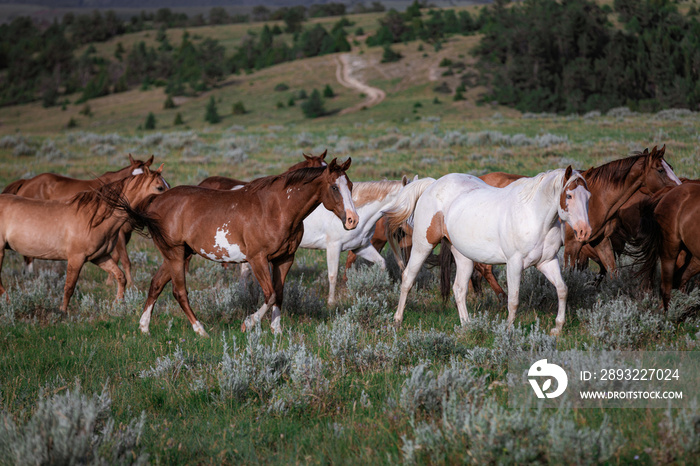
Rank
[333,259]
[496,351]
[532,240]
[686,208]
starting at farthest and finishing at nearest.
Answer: [333,259] < [686,208] < [532,240] < [496,351]

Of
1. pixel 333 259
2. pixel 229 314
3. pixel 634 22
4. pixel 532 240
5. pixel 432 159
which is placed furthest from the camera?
pixel 634 22

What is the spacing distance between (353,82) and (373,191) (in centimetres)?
6174

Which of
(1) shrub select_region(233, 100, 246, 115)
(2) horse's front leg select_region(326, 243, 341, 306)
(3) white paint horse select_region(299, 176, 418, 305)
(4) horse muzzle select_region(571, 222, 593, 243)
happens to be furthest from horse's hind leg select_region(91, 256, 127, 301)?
(1) shrub select_region(233, 100, 246, 115)

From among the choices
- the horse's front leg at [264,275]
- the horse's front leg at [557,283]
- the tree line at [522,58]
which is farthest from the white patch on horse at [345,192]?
the tree line at [522,58]

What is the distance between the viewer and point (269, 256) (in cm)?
673

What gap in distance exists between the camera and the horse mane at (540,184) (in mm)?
6059

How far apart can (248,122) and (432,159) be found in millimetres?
36743

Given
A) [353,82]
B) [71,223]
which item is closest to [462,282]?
[71,223]

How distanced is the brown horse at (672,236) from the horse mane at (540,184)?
167cm

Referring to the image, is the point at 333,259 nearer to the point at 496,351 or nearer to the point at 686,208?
the point at 496,351

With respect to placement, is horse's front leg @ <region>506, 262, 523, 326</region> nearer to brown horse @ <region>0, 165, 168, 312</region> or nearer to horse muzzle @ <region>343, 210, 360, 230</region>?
horse muzzle @ <region>343, 210, 360, 230</region>

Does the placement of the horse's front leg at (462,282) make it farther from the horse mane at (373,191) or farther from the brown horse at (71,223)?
the brown horse at (71,223)

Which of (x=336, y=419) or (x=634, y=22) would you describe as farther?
(x=634, y=22)

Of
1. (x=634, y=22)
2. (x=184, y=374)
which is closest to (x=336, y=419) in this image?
(x=184, y=374)
